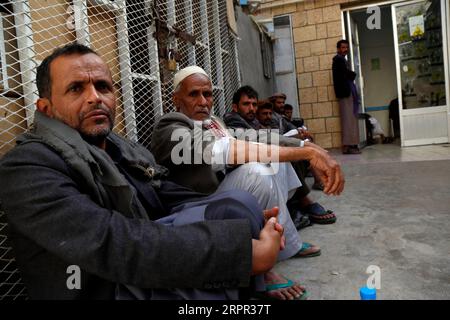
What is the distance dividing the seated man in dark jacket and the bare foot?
60 cm

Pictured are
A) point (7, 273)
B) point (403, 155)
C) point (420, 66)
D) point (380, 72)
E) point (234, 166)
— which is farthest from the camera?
point (380, 72)

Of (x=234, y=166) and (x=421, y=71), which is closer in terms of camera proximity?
(x=234, y=166)

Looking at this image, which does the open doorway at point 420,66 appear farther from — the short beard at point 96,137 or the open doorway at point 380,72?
the short beard at point 96,137

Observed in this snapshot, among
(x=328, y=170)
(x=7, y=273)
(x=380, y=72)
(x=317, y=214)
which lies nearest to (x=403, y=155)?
(x=317, y=214)

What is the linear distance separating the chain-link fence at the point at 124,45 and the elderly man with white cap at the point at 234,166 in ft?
2.07

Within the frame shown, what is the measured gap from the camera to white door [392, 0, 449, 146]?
6.02 meters

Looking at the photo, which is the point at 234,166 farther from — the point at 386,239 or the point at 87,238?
the point at 386,239

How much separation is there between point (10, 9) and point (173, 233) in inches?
51.3

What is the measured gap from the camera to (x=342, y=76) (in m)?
5.78

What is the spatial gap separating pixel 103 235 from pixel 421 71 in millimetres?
6947

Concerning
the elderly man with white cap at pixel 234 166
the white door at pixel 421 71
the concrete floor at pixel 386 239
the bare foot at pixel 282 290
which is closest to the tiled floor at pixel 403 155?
the white door at pixel 421 71
